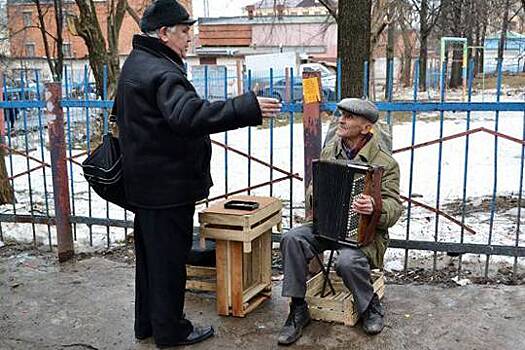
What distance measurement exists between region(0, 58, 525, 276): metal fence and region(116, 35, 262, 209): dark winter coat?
47cm

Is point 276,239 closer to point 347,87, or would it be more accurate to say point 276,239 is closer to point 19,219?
point 347,87

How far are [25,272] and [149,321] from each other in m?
1.73

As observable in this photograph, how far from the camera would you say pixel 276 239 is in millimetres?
4598

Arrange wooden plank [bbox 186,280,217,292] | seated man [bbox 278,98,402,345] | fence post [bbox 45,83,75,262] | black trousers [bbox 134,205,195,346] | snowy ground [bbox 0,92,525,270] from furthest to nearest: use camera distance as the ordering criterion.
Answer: snowy ground [bbox 0,92,525,270]
fence post [bbox 45,83,75,262]
wooden plank [bbox 186,280,217,292]
seated man [bbox 278,98,402,345]
black trousers [bbox 134,205,195,346]

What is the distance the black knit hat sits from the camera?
3.08 meters

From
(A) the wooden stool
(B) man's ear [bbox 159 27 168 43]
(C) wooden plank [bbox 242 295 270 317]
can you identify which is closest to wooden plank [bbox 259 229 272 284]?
(A) the wooden stool

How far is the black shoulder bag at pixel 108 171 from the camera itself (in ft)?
11.2

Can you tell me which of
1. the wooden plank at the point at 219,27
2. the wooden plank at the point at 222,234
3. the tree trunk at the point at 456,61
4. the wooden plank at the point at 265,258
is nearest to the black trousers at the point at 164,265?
the wooden plank at the point at 222,234

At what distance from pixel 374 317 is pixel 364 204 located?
71 cm

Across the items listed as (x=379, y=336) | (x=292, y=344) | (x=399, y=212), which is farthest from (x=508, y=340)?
(x=292, y=344)

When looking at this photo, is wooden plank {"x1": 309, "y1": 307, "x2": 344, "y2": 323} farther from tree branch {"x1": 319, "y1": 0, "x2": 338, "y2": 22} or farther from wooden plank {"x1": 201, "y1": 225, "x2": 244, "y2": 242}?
tree branch {"x1": 319, "y1": 0, "x2": 338, "y2": 22}

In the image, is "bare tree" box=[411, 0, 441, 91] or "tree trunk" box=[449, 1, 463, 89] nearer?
"bare tree" box=[411, 0, 441, 91]

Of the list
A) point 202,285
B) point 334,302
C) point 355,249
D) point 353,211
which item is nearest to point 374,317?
point 334,302

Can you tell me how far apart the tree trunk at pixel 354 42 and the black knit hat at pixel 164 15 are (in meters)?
2.49
